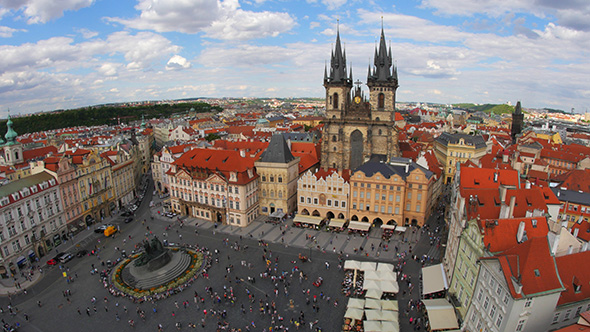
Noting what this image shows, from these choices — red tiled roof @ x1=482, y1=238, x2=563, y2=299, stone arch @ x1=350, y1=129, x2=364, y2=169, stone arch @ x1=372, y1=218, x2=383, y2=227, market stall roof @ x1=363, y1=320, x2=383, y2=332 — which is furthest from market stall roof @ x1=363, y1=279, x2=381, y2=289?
stone arch @ x1=350, y1=129, x2=364, y2=169

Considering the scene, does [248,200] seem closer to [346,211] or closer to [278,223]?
[278,223]

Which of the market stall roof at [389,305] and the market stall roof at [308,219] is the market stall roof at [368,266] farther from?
the market stall roof at [308,219]

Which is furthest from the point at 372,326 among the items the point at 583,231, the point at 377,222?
the point at 377,222

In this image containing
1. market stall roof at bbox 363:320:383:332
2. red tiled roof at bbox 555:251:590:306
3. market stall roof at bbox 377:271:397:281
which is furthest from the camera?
market stall roof at bbox 377:271:397:281

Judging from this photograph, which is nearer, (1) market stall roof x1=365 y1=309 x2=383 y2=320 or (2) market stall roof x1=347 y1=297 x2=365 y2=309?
(1) market stall roof x1=365 y1=309 x2=383 y2=320

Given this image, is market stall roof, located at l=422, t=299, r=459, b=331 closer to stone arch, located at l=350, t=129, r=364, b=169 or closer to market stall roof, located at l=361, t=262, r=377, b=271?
market stall roof, located at l=361, t=262, r=377, b=271

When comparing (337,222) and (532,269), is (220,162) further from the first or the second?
(532,269)

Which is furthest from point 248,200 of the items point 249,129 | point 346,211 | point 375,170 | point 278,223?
point 249,129
